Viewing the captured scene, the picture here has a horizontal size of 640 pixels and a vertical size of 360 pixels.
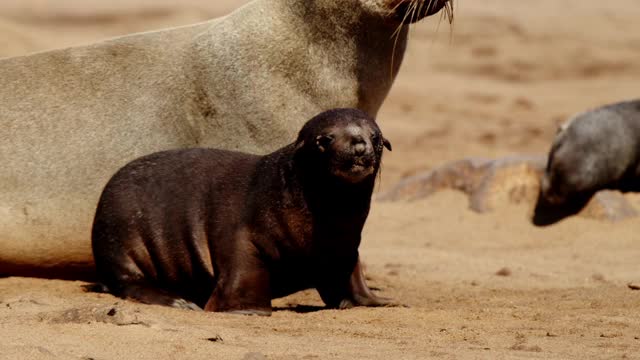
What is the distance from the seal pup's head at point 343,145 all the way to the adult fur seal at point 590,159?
14.4 ft

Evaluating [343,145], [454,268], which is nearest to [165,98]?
[343,145]

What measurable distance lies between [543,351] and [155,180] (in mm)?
2298

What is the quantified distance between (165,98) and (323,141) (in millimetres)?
1506

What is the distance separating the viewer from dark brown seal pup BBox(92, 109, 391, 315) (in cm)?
600

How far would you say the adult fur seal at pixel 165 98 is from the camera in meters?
7.07

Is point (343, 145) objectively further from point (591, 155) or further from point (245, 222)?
point (591, 155)

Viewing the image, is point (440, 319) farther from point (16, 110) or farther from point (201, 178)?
point (16, 110)

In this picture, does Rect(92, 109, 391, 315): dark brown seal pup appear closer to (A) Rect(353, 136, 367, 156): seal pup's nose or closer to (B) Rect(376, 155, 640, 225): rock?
(A) Rect(353, 136, 367, 156): seal pup's nose

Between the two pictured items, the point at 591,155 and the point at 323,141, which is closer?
the point at 323,141

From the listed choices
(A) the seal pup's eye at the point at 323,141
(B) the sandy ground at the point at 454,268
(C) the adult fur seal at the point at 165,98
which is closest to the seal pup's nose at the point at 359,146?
(A) the seal pup's eye at the point at 323,141

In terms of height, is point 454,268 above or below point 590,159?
below

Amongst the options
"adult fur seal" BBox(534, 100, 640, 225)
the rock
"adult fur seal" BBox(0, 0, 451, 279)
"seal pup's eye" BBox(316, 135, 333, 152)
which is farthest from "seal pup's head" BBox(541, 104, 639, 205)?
"seal pup's eye" BBox(316, 135, 333, 152)

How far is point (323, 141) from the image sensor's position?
602cm

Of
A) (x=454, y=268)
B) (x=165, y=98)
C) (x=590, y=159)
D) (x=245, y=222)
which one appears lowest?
(x=454, y=268)
